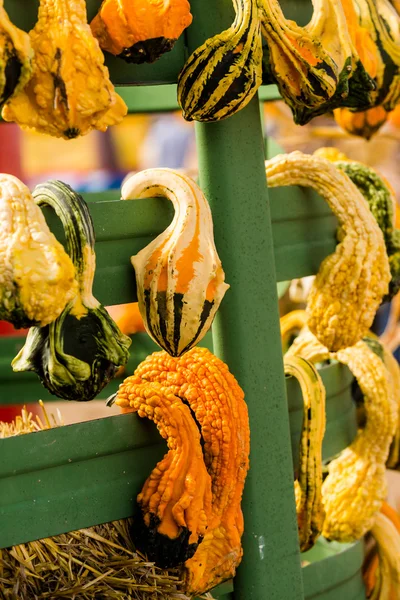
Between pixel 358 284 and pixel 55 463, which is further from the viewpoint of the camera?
pixel 358 284

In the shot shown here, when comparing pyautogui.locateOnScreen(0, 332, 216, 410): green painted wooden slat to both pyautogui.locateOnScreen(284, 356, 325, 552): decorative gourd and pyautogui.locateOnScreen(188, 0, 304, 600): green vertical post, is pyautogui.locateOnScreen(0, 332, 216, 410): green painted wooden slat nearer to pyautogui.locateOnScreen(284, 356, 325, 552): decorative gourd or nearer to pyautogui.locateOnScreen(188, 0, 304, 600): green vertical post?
pyautogui.locateOnScreen(284, 356, 325, 552): decorative gourd

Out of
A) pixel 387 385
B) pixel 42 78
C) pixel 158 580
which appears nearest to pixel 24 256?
pixel 42 78

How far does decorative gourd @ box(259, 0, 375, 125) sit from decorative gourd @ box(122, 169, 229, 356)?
0.55ft

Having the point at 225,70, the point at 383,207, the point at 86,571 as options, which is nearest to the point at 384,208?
the point at 383,207

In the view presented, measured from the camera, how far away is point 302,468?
129 centimetres

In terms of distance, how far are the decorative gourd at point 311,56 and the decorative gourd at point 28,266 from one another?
35 centimetres

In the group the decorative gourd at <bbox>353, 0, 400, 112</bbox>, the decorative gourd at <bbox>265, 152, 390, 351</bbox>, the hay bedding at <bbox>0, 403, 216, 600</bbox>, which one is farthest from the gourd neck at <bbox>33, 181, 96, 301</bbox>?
the decorative gourd at <bbox>353, 0, 400, 112</bbox>

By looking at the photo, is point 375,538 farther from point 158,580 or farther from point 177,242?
point 177,242

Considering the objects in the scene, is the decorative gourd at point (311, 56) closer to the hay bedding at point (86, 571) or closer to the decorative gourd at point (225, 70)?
the decorative gourd at point (225, 70)

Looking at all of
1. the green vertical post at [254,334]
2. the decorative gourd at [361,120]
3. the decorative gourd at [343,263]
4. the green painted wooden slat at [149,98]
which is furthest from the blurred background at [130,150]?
the green vertical post at [254,334]

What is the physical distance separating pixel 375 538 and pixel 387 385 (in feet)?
0.84

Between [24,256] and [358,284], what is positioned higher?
[24,256]

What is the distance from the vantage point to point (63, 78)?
0.92m

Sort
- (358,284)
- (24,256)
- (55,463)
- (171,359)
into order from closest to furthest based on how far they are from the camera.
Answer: (24,256) → (55,463) → (171,359) → (358,284)
